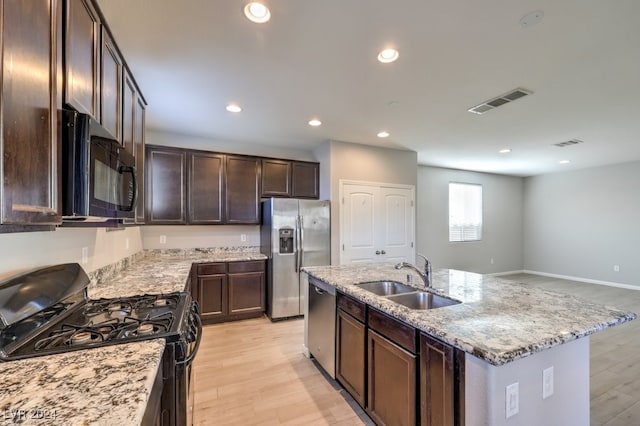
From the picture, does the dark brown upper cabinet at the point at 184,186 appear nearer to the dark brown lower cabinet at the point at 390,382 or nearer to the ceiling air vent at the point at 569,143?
the dark brown lower cabinet at the point at 390,382

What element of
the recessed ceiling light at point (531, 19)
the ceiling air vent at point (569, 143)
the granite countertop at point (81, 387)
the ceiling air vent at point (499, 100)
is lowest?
the granite countertop at point (81, 387)

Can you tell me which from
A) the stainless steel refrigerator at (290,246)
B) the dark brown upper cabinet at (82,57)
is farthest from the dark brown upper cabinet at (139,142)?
the stainless steel refrigerator at (290,246)

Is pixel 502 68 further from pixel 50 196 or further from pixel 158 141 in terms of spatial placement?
pixel 158 141

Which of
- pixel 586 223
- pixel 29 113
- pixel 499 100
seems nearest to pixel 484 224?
pixel 586 223

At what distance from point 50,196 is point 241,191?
10.6 feet

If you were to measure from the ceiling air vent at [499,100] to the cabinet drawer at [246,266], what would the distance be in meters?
3.34

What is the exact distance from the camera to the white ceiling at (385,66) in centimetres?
173

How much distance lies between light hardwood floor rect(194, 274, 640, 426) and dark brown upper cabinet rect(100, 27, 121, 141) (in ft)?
6.70

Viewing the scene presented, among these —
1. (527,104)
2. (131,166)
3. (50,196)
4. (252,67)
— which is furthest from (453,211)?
(50,196)

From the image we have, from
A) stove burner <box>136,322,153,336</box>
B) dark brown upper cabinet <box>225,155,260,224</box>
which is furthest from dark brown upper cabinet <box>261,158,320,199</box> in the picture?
stove burner <box>136,322,153,336</box>

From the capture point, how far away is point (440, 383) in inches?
52.0

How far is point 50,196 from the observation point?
101 cm

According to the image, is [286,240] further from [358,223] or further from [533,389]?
[533,389]

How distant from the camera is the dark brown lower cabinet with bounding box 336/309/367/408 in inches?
77.3
